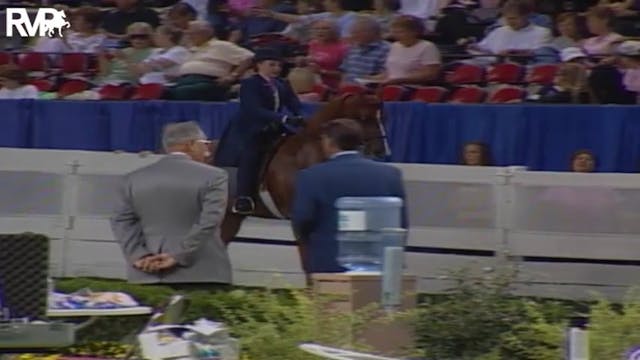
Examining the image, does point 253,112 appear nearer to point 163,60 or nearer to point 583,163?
point 583,163

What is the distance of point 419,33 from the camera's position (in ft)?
57.8

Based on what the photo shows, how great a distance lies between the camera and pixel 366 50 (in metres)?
17.9

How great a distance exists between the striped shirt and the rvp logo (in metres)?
4.16

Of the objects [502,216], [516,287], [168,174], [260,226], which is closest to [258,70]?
[260,226]

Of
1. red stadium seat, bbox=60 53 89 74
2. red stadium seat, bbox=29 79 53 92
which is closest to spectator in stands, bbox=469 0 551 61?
red stadium seat, bbox=60 53 89 74

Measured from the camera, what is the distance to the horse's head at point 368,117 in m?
15.2

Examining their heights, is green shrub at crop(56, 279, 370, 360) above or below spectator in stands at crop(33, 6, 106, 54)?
below

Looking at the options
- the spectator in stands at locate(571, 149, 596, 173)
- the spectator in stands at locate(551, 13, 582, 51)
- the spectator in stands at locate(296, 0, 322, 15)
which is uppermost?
the spectator in stands at locate(296, 0, 322, 15)

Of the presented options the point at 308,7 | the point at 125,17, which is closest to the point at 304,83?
the point at 308,7

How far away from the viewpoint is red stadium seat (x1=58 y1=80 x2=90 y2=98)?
780 inches

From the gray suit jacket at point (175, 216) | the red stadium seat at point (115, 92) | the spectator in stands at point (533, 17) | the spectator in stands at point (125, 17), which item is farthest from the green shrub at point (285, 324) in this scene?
the spectator in stands at point (125, 17)

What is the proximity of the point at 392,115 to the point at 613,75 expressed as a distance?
2.07m

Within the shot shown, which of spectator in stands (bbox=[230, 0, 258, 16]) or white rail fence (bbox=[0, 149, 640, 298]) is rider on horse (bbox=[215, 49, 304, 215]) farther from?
spectator in stands (bbox=[230, 0, 258, 16])

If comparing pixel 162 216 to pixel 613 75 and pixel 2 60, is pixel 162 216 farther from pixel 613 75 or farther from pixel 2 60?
pixel 2 60
